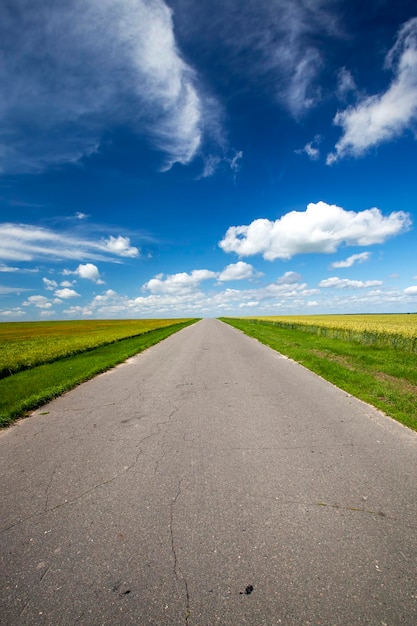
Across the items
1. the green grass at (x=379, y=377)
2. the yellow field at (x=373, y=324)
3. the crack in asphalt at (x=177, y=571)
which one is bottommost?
the crack in asphalt at (x=177, y=571)

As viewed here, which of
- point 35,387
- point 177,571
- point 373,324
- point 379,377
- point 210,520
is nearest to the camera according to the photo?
point 177,571

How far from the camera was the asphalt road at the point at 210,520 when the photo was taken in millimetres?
2209

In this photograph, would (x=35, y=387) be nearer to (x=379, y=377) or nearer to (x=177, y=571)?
(x=177, y=571)

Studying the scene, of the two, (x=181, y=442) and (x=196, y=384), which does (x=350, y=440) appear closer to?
(x=181, y=442)

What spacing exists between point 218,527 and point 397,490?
2.38 metres

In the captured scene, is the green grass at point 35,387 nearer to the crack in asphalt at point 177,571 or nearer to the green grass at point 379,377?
the crack in asphalt at point 177,571

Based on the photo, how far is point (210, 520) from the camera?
310cm

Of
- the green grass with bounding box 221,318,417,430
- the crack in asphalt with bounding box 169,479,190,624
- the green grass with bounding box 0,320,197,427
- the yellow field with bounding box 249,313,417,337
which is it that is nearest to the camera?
the crack in asphalt with bounding box 169,479,190,624

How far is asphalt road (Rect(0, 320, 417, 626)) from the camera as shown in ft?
7.25

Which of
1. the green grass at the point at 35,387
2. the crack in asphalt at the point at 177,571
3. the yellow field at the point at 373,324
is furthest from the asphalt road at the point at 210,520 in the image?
the yellow field at the point at 373,324

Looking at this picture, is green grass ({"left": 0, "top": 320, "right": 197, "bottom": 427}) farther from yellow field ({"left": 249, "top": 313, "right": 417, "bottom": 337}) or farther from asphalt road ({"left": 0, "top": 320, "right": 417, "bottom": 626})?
yellow field ({"left": 249, "top": 313, "right": 417, "bottom": 337})

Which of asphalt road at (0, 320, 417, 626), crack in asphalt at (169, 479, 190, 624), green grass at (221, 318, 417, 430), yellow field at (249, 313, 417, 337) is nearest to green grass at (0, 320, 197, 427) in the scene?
asphalt road at (0, 320, 417, 626)

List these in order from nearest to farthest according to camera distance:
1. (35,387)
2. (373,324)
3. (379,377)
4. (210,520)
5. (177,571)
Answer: (177,571)
(210,520)
(35,387)
(379,377)
(373,324)

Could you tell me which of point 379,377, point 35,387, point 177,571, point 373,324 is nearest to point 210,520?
point 177,571
